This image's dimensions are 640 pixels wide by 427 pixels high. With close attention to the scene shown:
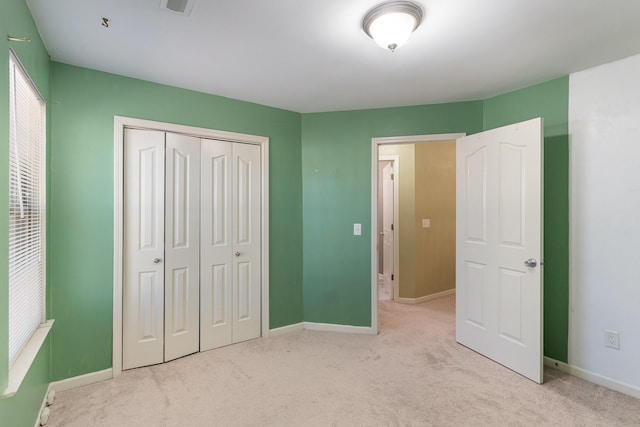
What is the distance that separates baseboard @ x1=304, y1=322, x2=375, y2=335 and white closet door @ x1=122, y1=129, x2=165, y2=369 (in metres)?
1.46

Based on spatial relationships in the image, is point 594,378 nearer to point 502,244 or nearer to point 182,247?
point 502,244

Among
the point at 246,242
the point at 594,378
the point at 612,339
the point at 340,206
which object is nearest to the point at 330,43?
the point at 340,206

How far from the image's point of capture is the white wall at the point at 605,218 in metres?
2.19

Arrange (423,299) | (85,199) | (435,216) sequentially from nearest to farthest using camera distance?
(85,199)
(423,299)
(435,216)

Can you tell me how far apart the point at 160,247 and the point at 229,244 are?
0.61 meters

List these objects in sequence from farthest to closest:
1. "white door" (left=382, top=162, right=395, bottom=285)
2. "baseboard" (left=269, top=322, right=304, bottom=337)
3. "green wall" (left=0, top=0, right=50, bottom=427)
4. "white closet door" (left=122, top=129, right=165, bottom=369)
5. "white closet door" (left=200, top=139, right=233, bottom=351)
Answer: "white door" (left=382, top=162, right=395, bottom=285) → "baseboard" (left=269, top=322, right=304, bottom=337) → "white closet door" (left=200, top=139, right=233, bottom=351) → "white closet door" (left=122, top=129, right=165, bottom=369) → "green wall" (left=0, top=0, right=50, bottom=427)

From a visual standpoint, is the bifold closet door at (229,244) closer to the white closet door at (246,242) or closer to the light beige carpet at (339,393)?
the white closet door at (246,242)

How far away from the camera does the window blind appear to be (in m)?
1.56

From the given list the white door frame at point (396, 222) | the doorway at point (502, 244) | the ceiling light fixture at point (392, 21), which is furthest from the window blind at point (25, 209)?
the white door frame at point (396, 222)

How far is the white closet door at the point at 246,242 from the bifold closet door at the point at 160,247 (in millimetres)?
369

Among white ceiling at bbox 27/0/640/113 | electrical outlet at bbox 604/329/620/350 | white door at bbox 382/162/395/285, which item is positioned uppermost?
white ceiling at bbox 27/0/640/113

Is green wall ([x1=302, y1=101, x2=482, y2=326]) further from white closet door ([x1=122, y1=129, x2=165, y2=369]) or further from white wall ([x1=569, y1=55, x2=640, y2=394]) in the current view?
white closet door ([x1=122, y1=129, x2=165, y2=369])

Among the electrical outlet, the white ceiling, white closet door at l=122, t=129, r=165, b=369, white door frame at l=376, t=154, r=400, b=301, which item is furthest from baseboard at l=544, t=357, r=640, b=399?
white closet door at l=122, t=129, r=165, b=369

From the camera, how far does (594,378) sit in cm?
236
